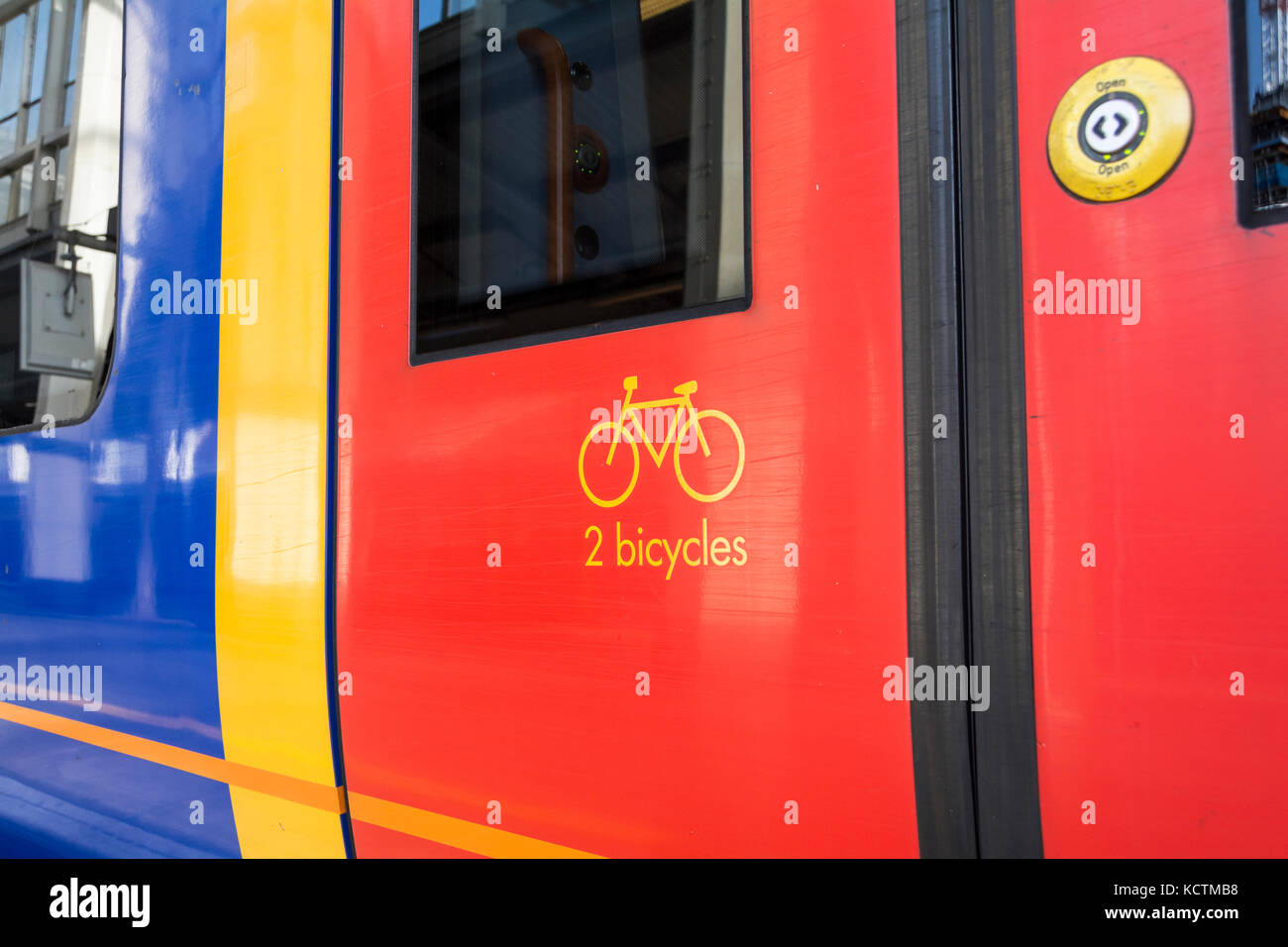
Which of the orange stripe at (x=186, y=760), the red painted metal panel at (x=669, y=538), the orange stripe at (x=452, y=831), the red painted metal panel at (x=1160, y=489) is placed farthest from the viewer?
the orange stripe at (x=186, y=760)

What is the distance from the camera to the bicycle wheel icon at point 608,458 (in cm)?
150

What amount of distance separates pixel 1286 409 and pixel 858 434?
1.63 ft

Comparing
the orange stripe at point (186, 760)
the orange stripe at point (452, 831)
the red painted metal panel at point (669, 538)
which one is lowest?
the orange stripe at point (452, 831)

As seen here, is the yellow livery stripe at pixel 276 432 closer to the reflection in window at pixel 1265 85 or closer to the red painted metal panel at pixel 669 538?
the red painted metal panel at pixel 669 538

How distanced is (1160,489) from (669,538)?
68 centimetres

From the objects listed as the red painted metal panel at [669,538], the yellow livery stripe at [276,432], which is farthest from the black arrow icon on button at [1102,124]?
the yellow livery stripe at [276,432]

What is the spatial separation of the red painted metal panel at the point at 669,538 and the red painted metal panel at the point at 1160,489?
0.64ft

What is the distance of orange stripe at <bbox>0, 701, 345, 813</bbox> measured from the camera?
197 centimetres

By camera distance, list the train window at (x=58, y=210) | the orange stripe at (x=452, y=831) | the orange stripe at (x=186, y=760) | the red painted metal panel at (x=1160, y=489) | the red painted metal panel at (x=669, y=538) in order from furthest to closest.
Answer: the train window at (x=58, y=210) < the orange stripe at (x=186, y=760) < the orange stripe at (x=452, y=831) < the red painted metal panel at (x=669, y=538) < the red painted metal panel at (x=1160, y=489)

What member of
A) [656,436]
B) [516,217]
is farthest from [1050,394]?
→ [516,217]

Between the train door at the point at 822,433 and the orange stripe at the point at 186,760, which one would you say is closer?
Result: the train door at the point at 822,433

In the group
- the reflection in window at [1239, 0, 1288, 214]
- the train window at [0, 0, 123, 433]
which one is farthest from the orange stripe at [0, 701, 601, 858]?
the reflection in window at [1239, 0, 1288, 214]
